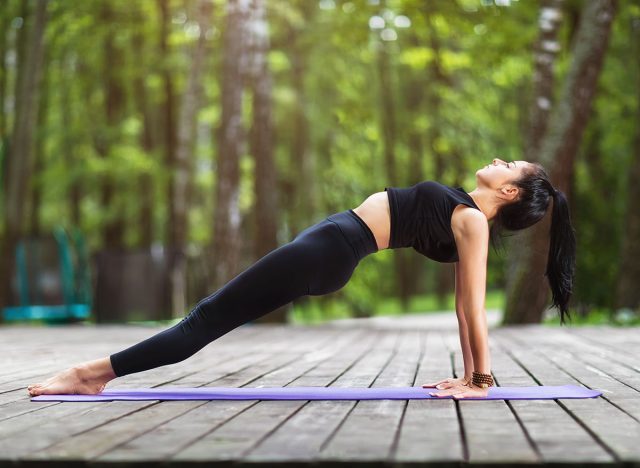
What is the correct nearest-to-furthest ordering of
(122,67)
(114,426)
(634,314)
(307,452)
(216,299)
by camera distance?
1. (307,452)
2. (114,426)
3. (216,299)
4. (634,314)
5. (122,67)

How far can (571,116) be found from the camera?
11.5 m

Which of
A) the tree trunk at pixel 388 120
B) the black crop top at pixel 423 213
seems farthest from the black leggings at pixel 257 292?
the tree trunk at pixel 388 120

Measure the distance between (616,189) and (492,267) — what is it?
2677mm

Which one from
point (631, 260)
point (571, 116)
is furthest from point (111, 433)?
point (631, 260)

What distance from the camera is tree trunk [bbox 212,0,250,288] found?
505 inches

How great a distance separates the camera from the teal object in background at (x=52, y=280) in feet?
51.3

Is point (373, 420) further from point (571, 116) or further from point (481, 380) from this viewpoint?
point (571, 116)

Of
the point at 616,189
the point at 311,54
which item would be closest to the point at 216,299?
the point at 616,189

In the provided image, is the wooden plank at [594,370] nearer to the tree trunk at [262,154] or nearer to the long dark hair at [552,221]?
the long dark hair at [552,221]

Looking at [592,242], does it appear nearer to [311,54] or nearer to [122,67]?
[311,54]

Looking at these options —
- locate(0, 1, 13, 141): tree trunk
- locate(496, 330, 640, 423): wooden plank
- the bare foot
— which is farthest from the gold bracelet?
locate(0, 1, 13, 141): tree trunk

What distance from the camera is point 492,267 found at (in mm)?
15664

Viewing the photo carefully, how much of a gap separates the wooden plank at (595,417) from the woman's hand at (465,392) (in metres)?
0.36

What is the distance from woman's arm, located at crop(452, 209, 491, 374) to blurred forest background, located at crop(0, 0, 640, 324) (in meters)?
6.83
